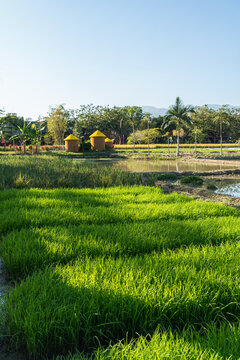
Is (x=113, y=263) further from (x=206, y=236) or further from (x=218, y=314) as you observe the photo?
(x=206, y=236)

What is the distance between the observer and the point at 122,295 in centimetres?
198

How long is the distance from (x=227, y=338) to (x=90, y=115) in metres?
52.7

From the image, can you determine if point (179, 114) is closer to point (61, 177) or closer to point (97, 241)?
point (61, 177)

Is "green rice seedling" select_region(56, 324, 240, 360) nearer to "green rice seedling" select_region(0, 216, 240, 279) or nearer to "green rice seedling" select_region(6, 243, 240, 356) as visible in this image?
"green rice seedling" select_region(6, 243, 240, 356)

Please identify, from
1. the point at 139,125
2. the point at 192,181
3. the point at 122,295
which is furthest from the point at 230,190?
the point at 139,125

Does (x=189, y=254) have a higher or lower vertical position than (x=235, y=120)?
lower

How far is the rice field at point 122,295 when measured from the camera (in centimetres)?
164

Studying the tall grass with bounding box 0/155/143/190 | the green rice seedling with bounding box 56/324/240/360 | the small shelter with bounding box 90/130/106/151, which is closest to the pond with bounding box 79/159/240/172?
the tall grass with bounding box 0/155/143/190

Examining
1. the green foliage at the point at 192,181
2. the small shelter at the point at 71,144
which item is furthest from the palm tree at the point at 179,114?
the green foliage at the point at 192,181

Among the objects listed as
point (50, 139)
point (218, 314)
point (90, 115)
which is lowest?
point (218, 314)

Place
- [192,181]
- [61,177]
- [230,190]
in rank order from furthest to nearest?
[192,181], [230,190], [61,177]

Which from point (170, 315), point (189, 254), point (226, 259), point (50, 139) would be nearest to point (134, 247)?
point (189, 254)

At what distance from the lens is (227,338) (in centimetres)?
158

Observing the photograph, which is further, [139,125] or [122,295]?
[139,125]
